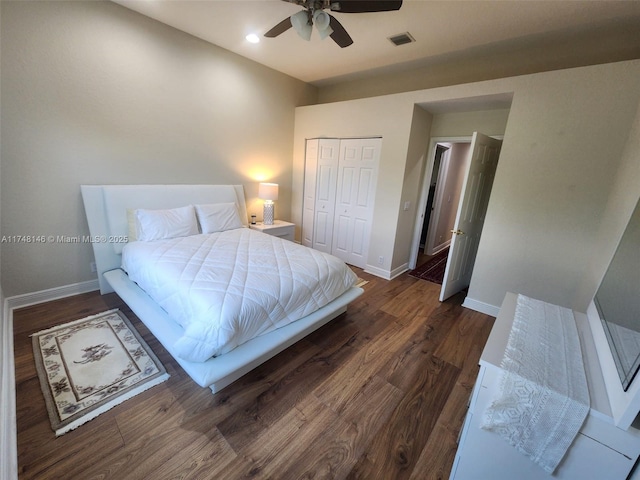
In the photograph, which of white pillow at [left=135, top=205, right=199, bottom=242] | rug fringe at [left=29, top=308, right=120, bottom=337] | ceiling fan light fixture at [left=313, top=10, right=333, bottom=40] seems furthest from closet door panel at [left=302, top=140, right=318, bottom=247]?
rug fringe at [left=29, top=308, right=120, bottom=337]

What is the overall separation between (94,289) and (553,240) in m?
4.77

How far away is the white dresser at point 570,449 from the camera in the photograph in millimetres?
845

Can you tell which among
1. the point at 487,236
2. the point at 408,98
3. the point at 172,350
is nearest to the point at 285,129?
the point at 408,98

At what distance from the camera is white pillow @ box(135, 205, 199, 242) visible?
2.71 meters

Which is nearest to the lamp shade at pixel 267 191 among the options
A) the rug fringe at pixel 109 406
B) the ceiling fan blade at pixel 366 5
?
the ceiling fan blade at pixel 366 5

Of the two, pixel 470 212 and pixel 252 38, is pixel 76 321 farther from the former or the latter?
pixel 470 212

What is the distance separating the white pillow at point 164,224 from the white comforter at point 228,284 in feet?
0.45

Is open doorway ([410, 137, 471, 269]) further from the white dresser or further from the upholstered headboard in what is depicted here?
the upholstered headboard

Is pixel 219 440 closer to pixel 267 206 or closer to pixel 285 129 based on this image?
pixel 267 206

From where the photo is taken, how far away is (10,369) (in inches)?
67.0

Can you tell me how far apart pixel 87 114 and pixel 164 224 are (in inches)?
48.2

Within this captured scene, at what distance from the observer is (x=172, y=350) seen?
5.37 ft

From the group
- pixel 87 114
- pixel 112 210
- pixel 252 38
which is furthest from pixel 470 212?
pixel 87 114

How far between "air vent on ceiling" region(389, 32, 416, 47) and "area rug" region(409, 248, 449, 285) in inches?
116
